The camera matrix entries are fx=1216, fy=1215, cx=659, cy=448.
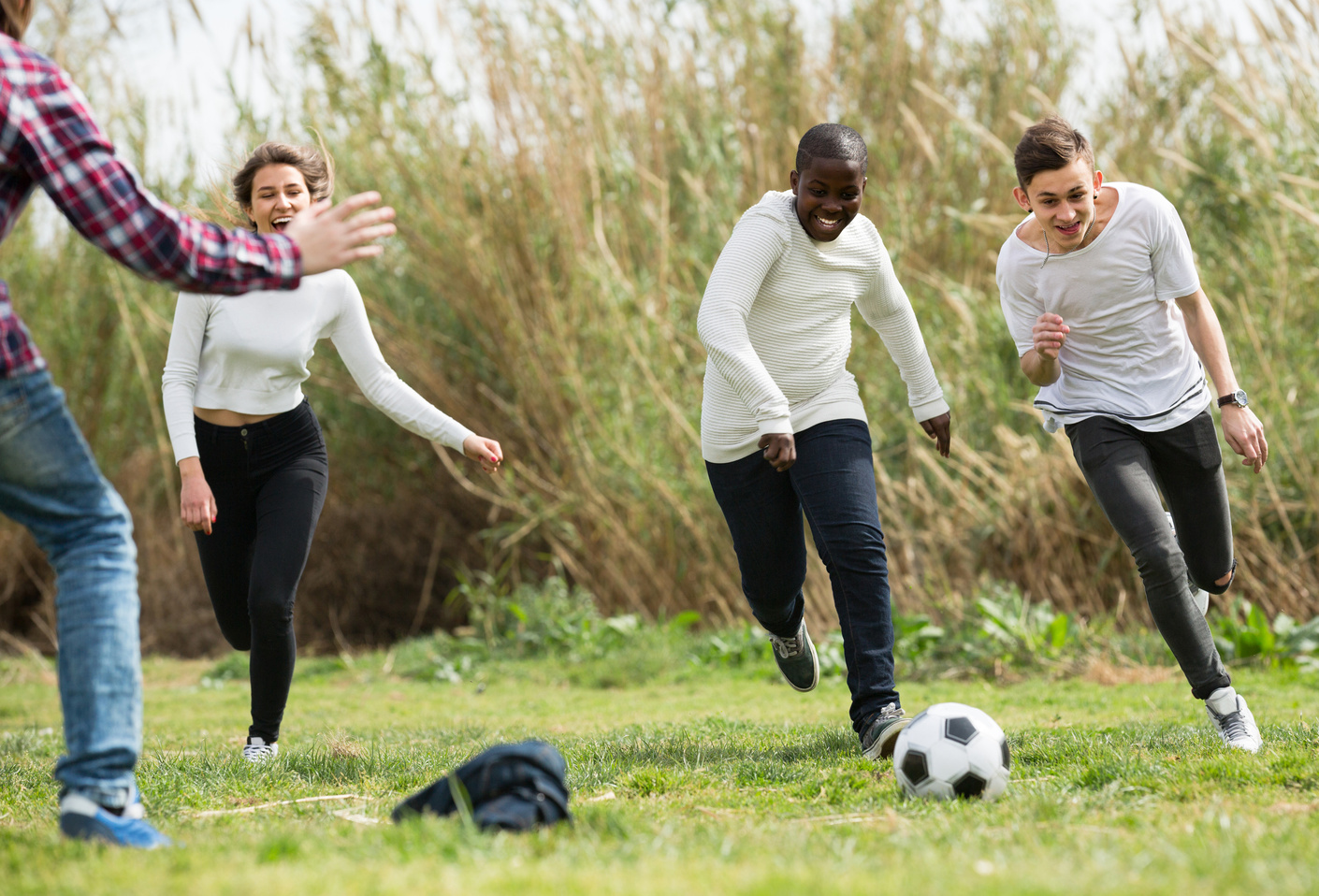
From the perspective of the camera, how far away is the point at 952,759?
133 inches

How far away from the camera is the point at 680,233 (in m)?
10.4

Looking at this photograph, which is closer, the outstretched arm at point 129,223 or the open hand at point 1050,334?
the outstretched arm at point 129,223

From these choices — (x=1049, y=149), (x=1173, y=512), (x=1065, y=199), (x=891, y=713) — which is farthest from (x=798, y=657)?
(x=1049, y=149)

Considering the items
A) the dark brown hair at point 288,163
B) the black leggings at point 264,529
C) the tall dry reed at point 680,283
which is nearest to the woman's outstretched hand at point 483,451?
the black leggings at point 264,529

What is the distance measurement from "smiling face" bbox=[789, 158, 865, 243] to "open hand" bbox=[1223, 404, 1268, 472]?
1551 mm

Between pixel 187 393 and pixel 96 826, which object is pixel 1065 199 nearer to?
pixel 187 393

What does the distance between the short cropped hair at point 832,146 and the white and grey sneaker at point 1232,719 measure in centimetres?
221

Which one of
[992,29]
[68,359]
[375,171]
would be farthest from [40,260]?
[992,29]

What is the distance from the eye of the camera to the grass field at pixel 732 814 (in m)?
2.27

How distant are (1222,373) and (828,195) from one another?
158cm

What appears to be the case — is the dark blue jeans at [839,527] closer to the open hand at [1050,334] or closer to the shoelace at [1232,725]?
the open hand at [1050,334]

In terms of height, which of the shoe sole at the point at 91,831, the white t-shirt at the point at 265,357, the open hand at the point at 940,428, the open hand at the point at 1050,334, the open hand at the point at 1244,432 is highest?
the white t-shirt at the point at 265,357

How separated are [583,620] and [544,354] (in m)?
2.09

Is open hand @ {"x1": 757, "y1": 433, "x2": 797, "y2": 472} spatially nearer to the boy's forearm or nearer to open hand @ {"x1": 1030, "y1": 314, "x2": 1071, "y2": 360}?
open hand @ {"x1": 1030, "y1": 314, "x2": 1071, "y2": 360}
